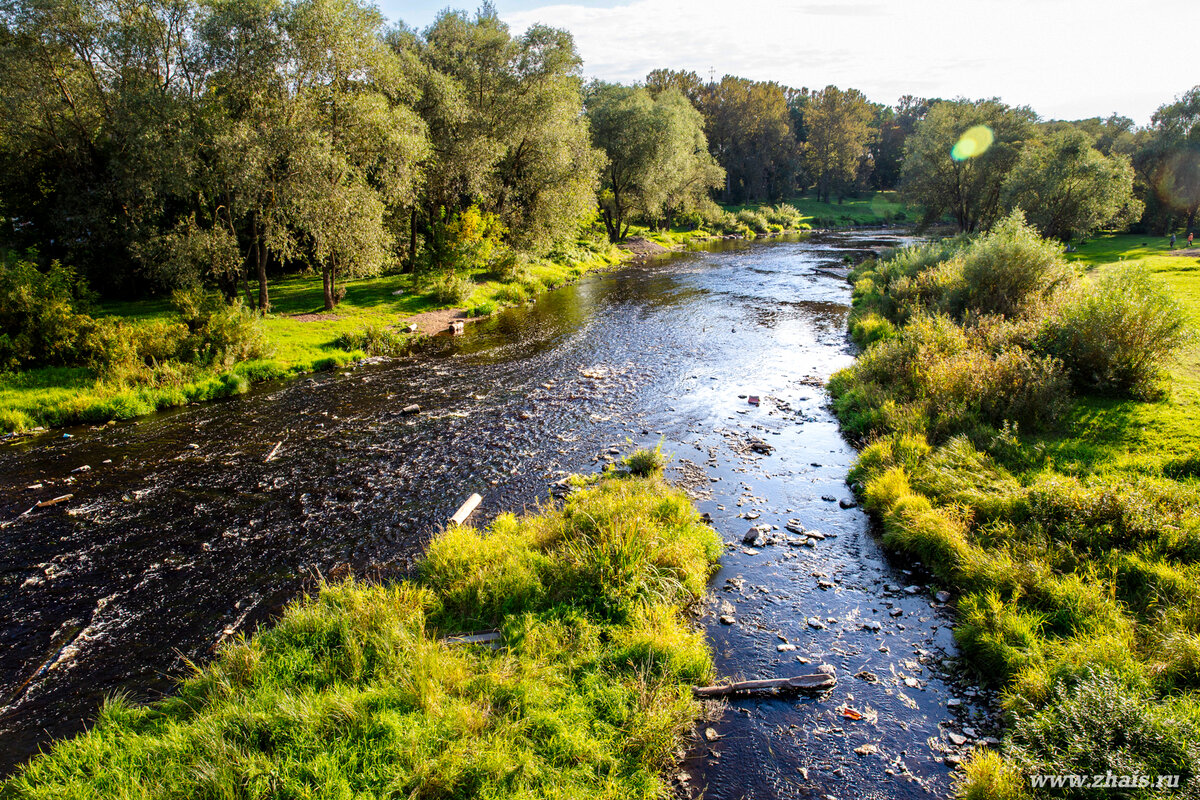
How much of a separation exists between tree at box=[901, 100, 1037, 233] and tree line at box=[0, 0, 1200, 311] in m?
0.23

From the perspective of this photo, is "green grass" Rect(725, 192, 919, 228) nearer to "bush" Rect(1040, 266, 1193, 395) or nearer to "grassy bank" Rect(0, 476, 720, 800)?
"bush" Rect(1040, 266, 1193, 395)

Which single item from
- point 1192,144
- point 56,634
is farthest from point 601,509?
point 1192,144

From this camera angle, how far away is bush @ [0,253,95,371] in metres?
19.9

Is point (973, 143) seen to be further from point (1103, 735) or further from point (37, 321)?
point (37, 321)

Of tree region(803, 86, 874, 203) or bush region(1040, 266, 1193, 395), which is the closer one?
bush region(1040, 266, 1193, 395)

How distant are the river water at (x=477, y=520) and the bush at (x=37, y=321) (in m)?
5.28

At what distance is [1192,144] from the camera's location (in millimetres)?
59281

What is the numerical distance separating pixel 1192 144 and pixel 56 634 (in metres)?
95.6

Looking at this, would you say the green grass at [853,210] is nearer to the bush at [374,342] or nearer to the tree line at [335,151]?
the tree line at [335,151]

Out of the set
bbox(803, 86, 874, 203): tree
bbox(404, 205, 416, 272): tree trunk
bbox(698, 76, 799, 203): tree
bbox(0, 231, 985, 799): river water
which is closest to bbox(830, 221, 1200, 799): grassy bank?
bbox(0, 231, 985, 799): river water

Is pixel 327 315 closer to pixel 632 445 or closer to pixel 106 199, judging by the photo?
pixel 106 199

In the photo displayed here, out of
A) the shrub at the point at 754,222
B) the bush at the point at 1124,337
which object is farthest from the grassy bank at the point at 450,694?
the shrub at the point at 754,222

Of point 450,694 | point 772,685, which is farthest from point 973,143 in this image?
point 450,694

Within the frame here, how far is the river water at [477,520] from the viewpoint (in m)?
7.78
